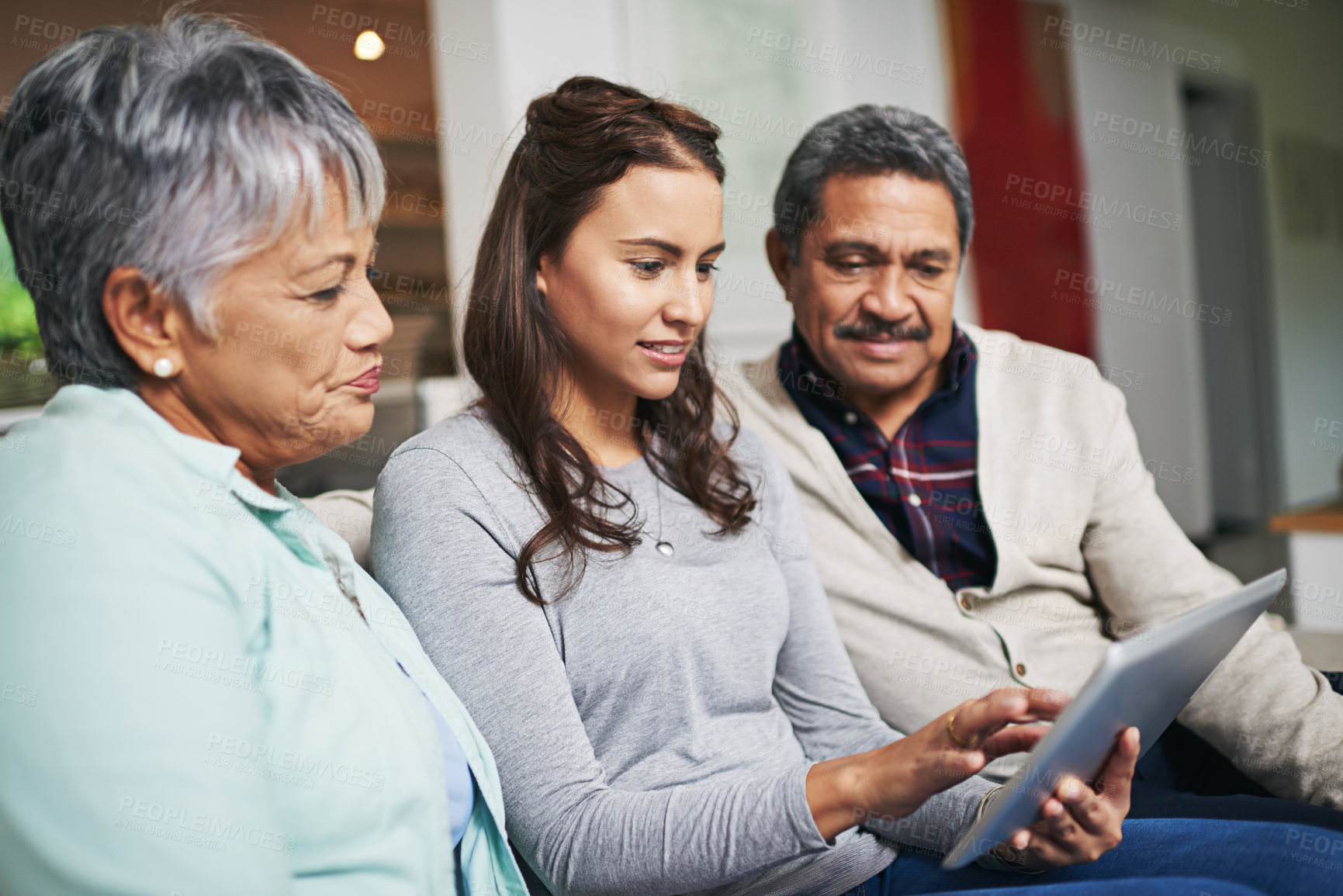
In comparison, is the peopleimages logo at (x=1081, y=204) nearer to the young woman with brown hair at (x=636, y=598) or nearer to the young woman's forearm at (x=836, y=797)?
the young woman with brown hair at (x=636, y=598)

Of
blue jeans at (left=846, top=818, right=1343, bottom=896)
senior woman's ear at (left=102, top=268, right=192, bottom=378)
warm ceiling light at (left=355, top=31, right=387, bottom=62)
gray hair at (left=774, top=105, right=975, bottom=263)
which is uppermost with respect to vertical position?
warm ceiling light at (left=355, top=31, right=387, bottom=62)

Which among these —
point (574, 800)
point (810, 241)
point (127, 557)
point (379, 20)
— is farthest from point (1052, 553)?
point (379, 20)

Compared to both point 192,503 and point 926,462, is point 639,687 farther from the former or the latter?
point 926,462

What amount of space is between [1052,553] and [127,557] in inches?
50.0

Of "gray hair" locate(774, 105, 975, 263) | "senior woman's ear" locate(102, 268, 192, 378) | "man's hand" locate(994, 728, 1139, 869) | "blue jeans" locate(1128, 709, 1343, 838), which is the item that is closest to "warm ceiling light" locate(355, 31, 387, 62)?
"gray hair" locate(774, 105, 975, 263)

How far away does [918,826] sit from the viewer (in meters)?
1.18

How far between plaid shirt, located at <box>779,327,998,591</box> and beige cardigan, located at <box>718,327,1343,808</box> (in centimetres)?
2

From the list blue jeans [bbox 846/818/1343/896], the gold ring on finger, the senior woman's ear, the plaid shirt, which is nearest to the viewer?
the senior woman's ear

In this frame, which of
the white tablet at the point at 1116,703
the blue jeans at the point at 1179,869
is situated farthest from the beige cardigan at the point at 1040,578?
the white tablet at the point at 1116,703

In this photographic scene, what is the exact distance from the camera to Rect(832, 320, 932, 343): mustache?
1.51 m

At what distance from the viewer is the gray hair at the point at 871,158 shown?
150 centimetres

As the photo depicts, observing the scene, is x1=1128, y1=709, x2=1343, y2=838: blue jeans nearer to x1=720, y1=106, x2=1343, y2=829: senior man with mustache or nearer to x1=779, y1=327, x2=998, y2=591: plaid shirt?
x1=720, y1=106, x2=1343, y2=829: senior man with mustache

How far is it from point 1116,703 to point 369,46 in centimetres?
337

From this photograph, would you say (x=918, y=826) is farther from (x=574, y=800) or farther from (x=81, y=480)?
(x=81, y=480)
